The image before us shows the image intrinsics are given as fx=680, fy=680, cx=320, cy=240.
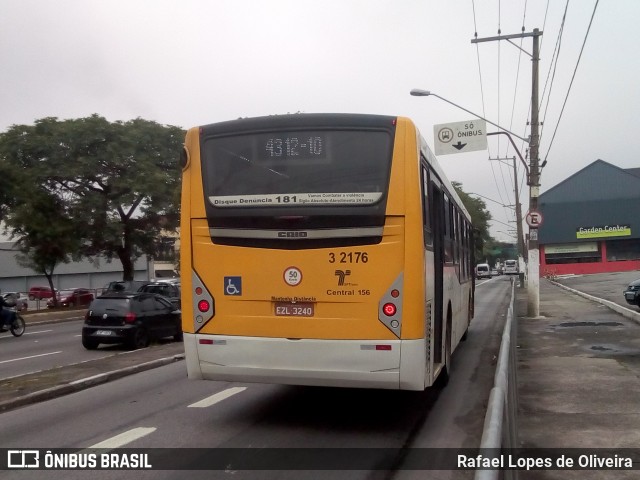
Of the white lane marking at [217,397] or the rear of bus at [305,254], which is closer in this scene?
the rear of bus at [305,254]

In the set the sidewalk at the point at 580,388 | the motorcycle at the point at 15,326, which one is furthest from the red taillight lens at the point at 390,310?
the motorcycle at the point at 15,326

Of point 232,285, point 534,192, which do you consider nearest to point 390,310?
point 232,285

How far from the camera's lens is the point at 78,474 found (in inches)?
242

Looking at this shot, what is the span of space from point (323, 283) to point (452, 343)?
178 inches

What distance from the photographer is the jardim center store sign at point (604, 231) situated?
72450 mm

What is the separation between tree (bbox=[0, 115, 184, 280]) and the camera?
34.2 metres

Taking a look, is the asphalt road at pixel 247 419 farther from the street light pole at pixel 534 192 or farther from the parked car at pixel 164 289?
the parked car at pixel 164 289

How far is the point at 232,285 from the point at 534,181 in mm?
17644

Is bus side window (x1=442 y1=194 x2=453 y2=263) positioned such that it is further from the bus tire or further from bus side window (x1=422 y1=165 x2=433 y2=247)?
bus side window (x1=422 y1=165 x2=433 y2=247)

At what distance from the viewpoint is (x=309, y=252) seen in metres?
7.36

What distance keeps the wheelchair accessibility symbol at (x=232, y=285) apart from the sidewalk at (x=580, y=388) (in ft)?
11.4

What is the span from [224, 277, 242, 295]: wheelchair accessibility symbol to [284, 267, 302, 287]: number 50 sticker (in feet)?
1.85

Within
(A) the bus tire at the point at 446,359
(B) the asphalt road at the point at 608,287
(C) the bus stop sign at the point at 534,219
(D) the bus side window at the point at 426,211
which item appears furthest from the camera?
(B) the asphalt road at the point at 608,287

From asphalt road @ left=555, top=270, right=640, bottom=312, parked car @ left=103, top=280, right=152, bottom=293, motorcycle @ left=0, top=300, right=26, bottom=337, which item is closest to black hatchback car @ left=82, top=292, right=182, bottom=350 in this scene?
motorcycle @ left=0, top=300, right=26, bottom=337
